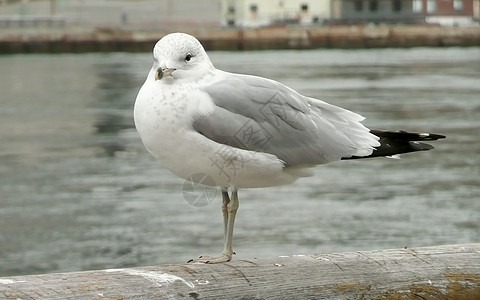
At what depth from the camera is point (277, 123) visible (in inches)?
110

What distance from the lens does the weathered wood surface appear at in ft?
7.36

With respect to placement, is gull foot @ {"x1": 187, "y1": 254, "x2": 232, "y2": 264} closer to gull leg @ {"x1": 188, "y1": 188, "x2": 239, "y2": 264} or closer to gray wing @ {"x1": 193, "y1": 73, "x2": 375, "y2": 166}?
gull leg @ {"x1": 188, "y1": 188, "x2": 239, "y2": 264}

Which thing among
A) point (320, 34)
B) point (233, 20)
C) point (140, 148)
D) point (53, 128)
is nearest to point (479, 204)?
point (140, 148)

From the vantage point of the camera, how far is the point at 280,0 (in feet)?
192

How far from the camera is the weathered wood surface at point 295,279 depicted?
2.24 m

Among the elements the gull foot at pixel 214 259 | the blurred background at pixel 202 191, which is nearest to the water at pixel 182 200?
the blurred background at pixel 202 191

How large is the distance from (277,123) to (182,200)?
816 cm

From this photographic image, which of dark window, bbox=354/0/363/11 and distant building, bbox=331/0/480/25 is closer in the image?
distant building, bbox=331/0/480/25

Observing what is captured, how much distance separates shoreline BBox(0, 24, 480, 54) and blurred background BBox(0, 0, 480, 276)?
4.64 metres

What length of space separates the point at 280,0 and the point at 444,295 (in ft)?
186

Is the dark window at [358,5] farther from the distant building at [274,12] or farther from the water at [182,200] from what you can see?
the water at [182,200]

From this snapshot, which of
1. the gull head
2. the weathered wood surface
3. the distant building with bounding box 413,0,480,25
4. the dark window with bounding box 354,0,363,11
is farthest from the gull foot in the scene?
the dark window with bounding box 354,0,363,11

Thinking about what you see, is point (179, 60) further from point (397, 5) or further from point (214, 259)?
point (397, 5)

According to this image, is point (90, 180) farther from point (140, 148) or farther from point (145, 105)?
point (145, 105)
